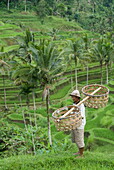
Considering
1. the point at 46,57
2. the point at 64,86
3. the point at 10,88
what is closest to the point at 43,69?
the point at 46,57

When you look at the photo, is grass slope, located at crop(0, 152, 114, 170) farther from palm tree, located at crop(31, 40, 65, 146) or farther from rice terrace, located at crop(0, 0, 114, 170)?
palm tree, located at crop(31, 40, 65, 146)

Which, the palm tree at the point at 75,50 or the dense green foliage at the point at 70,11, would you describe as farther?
the dense green foliage at the point at 70,11

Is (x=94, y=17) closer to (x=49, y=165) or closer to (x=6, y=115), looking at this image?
(x=6, y=115)

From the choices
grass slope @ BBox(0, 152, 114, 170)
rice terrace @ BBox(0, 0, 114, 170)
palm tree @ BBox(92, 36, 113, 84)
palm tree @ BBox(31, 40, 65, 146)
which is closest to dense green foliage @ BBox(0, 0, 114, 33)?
rice terrace @ BBox(0, 0, 114, 170)

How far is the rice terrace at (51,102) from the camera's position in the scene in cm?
411

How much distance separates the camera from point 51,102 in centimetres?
1850

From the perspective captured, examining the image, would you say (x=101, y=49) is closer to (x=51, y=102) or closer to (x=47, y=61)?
(x=51, y=102)

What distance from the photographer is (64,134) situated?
472 inches

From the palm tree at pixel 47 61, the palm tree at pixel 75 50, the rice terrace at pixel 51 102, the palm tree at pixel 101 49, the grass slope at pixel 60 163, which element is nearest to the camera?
the grass slope at pixel 60 163

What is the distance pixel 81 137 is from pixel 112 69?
24163 mm

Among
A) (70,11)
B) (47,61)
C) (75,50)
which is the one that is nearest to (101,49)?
(75,50)

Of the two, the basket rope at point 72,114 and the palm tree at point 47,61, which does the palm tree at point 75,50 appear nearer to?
the palm tree at point 47,61

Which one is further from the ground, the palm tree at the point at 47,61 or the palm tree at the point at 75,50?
the palm tree at the point at 47,61

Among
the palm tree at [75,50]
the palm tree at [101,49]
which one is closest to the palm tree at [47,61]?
the palm tree at [75,50]
